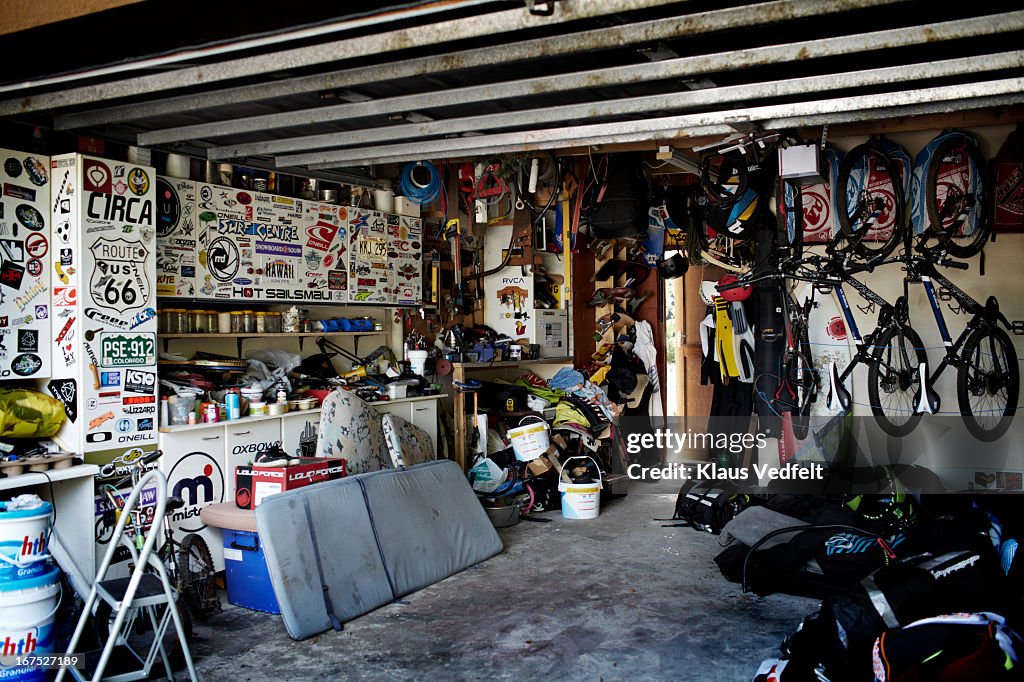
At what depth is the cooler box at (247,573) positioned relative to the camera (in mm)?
4527

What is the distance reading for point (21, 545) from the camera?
135 inches

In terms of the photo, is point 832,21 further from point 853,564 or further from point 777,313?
point 777,313

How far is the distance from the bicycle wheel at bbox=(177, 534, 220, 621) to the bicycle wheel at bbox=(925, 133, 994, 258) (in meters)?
5.37

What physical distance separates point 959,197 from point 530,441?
3794 mm

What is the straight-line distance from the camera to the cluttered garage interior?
331 centimetres

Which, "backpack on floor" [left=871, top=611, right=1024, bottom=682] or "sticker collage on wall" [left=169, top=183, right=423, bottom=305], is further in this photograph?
"sticker collage on wall" [left=169, top=183, right=423, bottom=305]

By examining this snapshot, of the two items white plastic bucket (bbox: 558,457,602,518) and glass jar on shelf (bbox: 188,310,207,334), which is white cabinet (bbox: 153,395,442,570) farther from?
white plastic bucket (bbox: 558,457,602,518)

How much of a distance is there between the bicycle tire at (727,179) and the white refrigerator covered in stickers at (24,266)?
4.60 metres

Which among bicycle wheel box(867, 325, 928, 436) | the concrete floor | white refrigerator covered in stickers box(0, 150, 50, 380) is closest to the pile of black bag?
the concrete floor

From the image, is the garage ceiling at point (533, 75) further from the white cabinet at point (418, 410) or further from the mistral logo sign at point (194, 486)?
the white cabinet at point (418, 410)

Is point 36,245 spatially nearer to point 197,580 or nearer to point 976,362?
point 197,580

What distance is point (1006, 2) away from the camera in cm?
301

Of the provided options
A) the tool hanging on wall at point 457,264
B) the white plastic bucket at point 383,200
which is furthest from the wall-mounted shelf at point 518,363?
the white plastic bucket at point 383,200

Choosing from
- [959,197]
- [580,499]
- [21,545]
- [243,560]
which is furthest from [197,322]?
[959,197]
